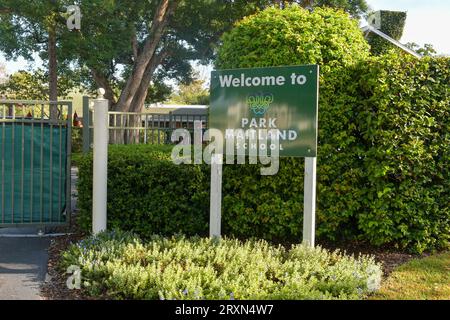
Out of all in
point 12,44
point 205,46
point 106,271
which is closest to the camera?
point 106,271

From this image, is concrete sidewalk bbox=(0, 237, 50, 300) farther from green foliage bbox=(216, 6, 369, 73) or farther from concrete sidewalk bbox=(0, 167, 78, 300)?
green foliage bbox=(216, 6, 369, 73)

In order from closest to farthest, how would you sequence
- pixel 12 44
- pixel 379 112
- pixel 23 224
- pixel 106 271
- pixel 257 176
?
1. pixel 106 271
2. pixel 379 112
3. pixel 257 176
4. pixel 23 224
5. pixel 12 44

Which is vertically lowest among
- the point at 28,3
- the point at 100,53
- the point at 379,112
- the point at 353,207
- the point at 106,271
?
the point at 106,271

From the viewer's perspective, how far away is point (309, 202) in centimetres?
602

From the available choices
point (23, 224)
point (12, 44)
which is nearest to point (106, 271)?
point (23, 224)

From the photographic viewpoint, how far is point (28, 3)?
18.9 metres

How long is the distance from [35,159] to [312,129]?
4065 millimetres

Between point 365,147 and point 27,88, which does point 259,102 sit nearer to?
point 365,147

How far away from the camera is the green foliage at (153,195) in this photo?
22.3ft

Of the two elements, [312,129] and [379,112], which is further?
[379,112]

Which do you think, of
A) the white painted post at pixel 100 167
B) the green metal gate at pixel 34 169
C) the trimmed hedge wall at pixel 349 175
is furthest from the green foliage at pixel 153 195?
the green metal gate at pixel 34 169

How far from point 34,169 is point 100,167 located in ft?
4.93

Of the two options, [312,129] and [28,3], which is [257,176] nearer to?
[312,129]

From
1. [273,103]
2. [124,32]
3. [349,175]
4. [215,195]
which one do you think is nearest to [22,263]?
[215,195]
